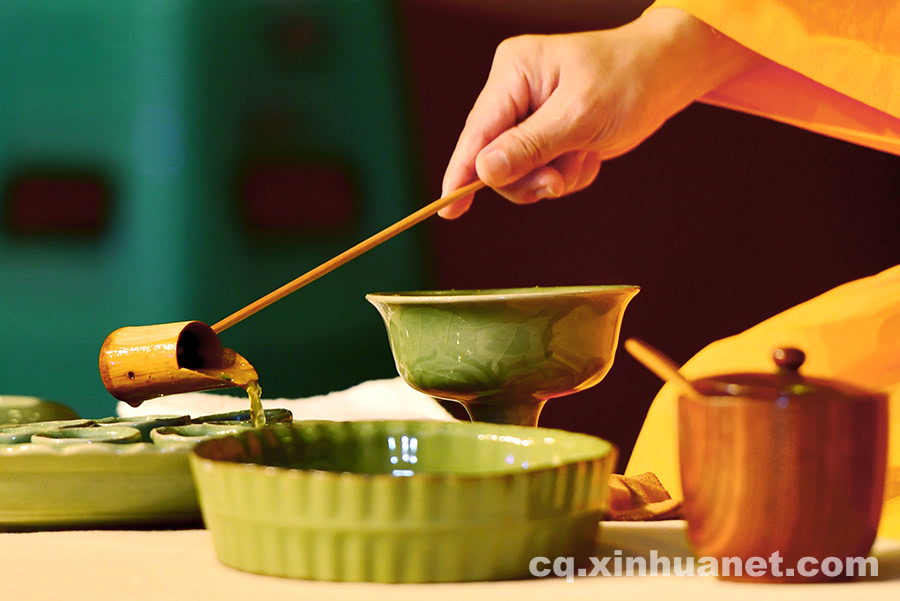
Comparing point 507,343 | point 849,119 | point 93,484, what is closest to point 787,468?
point 507,343

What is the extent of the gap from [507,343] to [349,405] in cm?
39

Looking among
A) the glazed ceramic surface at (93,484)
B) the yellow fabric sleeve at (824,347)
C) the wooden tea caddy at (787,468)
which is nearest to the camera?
the wooden tea caddy at (787,468)

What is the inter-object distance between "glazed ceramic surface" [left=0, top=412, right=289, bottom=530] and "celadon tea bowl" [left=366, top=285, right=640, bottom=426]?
13cm

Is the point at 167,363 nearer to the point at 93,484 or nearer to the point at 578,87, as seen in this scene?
the point at 93,484

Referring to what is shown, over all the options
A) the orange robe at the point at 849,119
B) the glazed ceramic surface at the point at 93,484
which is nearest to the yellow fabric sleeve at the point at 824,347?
the orange robe at the point at 849,119

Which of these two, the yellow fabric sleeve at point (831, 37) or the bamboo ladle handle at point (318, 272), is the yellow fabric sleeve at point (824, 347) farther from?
the bamboo ladle handle at point (318, 272)

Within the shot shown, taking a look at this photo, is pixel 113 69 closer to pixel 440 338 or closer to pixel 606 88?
pixel 606 88

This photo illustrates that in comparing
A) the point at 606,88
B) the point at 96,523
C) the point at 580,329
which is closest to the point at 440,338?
the point at 580,329

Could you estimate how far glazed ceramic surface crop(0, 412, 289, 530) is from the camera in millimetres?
443

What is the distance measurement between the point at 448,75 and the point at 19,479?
88 centimetres

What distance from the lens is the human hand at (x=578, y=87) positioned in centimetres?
78

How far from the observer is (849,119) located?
2.72 ft

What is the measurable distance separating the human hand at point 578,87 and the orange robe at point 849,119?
4 cm

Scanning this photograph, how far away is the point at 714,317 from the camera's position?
→ 1178mm
